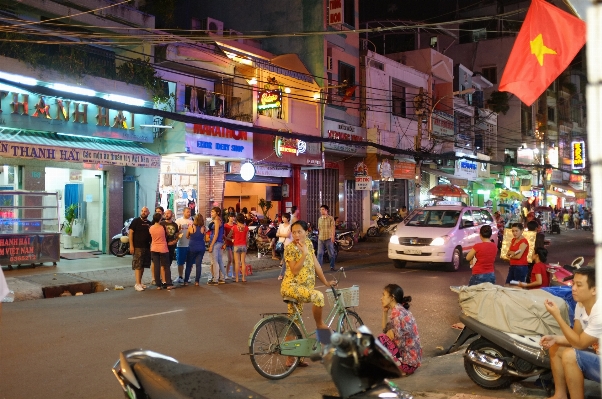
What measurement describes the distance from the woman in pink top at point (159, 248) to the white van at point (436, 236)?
709 cm

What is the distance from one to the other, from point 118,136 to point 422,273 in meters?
10.4

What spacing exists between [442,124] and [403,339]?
103ft

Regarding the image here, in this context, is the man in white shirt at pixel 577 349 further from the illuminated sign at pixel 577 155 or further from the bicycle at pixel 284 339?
the illuminated sign at pixel 577 155

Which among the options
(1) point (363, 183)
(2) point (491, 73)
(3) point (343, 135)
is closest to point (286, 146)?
(3) point (343, 135)

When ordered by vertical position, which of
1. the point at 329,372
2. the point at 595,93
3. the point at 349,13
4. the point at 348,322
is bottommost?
the point at 348,322

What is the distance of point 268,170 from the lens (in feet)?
80.4

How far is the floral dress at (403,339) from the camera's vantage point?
6.01m

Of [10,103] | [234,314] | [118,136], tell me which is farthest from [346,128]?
[234,314]

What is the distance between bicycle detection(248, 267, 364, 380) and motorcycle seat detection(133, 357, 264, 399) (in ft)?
8.80

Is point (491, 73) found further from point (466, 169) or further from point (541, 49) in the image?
point (541, 49)

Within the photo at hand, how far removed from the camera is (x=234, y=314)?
34.1 ft

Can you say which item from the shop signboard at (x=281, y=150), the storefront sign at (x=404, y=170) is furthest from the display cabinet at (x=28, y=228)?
the storefront sign at (x=404, y=170)

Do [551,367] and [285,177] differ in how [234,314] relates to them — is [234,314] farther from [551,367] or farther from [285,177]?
Result: [285,177]

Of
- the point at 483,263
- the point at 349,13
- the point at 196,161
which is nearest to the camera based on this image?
the point at 483,263
